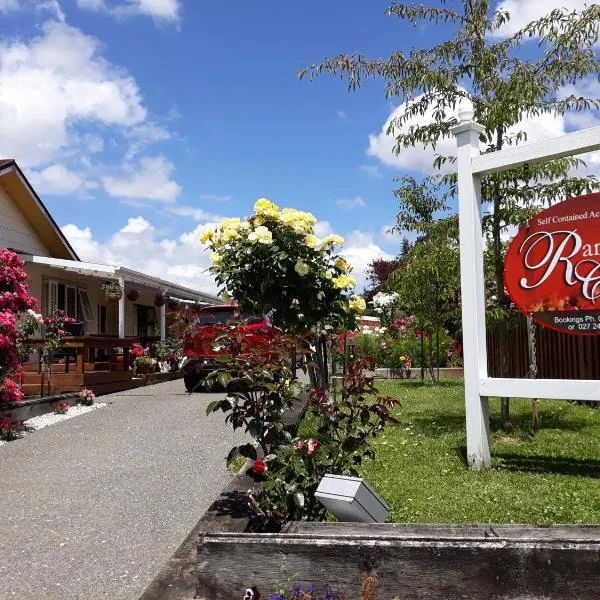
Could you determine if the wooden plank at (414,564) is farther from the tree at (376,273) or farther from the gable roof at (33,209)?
the tree at (376,273)

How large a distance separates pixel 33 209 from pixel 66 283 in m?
2.90

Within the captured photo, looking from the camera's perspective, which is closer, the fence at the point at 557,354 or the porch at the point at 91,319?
the fence at the point at 557,354

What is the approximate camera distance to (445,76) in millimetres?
7762

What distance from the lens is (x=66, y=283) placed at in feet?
62.7

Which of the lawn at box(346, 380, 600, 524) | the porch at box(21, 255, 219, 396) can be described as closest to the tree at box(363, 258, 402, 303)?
the porch at box(21, 255, 219, 396)

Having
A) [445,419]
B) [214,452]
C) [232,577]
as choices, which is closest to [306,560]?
[232,577]

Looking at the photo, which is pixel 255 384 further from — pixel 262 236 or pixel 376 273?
pixel 376 273

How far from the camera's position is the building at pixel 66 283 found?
14262 millimetres

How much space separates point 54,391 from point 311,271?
8.88 m

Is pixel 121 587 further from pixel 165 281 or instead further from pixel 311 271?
pixel 165 281

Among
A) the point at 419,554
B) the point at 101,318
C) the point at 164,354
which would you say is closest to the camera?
the point at 419,554

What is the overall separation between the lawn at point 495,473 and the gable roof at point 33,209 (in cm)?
1144

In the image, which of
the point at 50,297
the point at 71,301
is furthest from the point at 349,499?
the point at 71,301

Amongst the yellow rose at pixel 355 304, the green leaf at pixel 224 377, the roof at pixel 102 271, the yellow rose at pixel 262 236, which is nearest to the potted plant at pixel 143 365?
the roof at pixel 102 271
